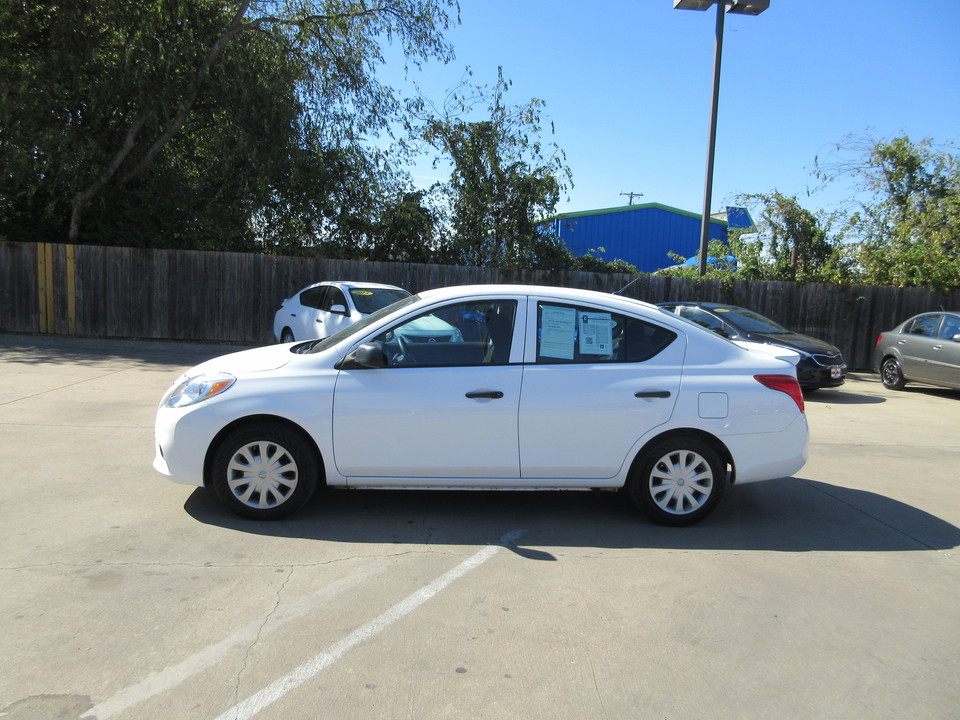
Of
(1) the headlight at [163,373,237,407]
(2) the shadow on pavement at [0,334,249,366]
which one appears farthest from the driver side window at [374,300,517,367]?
(2) the shadow on pavement at [0,334,249,366]

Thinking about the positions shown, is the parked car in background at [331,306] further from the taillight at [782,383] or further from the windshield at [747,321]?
the taillight at [782,383]

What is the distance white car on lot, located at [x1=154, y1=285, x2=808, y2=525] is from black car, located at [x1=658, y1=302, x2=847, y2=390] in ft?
20.2

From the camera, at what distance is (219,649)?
131 inches

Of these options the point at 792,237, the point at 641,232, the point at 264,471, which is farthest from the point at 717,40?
the point at 641,232

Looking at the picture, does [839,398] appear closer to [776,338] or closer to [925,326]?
[776,338]

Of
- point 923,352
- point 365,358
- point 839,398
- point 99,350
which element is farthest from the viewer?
point 99,350

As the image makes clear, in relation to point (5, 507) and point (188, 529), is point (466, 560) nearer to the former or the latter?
point (188, 529)

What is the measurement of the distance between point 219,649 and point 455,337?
8.30 feet

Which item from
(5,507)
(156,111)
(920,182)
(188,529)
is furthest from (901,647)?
(920,182)

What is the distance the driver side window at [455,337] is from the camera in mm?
4961

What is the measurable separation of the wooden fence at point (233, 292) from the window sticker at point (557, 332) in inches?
466

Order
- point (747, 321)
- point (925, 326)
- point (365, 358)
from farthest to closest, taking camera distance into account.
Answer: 1. point (925, 326)
2. point (747, 321)
3. point (365, 358)

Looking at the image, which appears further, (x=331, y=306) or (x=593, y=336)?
(x=331, y=306)

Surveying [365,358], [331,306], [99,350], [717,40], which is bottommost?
[99,350]
